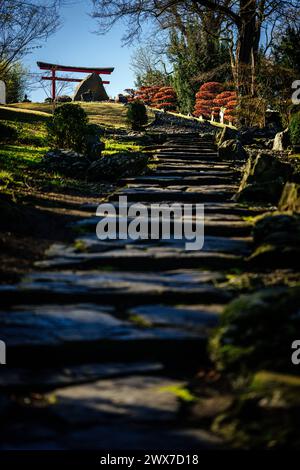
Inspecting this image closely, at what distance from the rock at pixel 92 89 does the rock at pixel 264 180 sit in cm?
2968

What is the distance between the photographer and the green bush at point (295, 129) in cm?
1149

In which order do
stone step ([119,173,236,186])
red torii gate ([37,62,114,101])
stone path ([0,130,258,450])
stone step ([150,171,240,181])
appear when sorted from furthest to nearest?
red torii gate ([37,62,114,101])
stone step ([150,171,240,181])
stone step ([119,173,236,186])
stone path ([0,130,258,450])

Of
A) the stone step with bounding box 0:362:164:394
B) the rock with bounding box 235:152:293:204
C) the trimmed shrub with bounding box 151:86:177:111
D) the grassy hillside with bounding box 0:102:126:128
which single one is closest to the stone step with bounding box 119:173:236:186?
the rock with bounding box 235:152:293:204

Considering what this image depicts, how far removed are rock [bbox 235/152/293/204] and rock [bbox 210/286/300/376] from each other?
11.5ft

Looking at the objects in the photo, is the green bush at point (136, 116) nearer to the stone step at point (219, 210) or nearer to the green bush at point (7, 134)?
the green bush at point (7, 134)

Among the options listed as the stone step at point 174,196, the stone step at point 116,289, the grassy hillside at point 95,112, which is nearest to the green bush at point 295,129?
the stone step at point 174,196

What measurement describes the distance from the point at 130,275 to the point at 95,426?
61.9 inches

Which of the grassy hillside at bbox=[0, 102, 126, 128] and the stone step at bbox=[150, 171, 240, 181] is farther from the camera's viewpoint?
the grassy hillside at bbox=[0, 102, 126, 128]

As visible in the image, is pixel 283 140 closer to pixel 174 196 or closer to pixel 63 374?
pixel 174 196

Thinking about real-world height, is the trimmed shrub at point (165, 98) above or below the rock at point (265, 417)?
above

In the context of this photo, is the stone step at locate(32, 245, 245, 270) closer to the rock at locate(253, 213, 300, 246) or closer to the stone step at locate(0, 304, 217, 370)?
the rock at locate(253, 213, 300, 246)

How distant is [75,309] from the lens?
2736 millimetres

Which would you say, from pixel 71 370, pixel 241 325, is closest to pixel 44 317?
pixel 71 370

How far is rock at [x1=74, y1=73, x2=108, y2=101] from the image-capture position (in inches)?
1375
